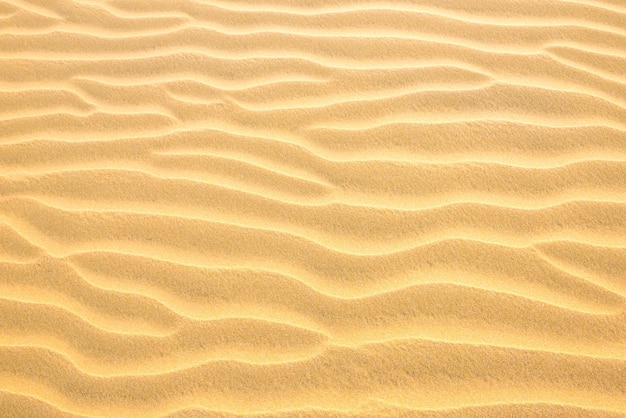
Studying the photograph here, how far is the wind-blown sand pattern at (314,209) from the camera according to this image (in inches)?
67.2

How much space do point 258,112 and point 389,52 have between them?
2.18 feet

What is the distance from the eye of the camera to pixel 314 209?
2.05 meters

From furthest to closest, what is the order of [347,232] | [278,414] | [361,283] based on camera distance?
[347,232]
[361,283]
[278,414]

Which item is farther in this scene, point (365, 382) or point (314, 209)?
point (314, 209)

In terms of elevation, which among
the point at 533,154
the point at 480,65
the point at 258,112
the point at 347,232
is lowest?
the point at 347,232

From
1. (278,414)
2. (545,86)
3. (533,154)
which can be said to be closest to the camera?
(278,414)

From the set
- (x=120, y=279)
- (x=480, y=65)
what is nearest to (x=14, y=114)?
(x=120, y=279)

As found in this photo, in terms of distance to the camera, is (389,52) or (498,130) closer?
(498,130)

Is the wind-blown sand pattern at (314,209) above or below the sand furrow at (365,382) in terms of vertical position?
above

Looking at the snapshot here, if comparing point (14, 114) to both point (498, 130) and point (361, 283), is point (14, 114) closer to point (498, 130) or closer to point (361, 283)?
point (361, 283)

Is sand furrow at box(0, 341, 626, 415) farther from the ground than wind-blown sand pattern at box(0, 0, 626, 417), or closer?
closer

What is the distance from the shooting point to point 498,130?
7.24 ft

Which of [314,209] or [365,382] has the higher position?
[314,209]

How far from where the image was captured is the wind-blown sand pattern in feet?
5.60
